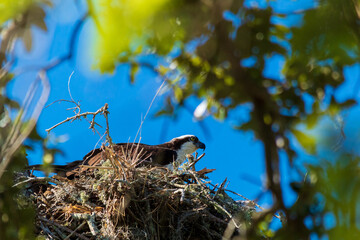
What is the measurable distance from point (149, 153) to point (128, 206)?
202 cm

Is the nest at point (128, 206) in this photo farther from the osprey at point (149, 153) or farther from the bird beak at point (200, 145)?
the bird beak at point (200, 145)

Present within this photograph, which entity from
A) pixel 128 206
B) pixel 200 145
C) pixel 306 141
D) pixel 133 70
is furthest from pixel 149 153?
pixel 306 141

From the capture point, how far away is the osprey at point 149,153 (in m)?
5.04

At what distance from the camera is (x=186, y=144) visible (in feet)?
25.0

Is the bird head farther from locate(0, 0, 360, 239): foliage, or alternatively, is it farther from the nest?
locate(0, 0, 360, 239): foliage

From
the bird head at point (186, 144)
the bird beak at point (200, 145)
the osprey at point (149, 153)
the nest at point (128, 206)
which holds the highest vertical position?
the bird beak at point (200, 145)

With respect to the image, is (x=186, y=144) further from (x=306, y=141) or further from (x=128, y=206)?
(x=306, y=141)

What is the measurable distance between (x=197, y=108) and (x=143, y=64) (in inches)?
13.5

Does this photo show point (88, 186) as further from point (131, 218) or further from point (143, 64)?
point (143, 64)

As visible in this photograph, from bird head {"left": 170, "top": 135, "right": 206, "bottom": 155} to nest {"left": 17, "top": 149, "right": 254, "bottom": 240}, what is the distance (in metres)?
2.84

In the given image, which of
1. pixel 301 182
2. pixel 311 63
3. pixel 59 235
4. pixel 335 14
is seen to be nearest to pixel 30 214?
pixel 301 182

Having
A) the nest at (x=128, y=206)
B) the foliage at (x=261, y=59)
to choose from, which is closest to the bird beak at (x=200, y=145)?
the nest at (x=128, y=206)

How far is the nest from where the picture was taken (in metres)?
4.03

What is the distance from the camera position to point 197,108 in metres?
1.62
